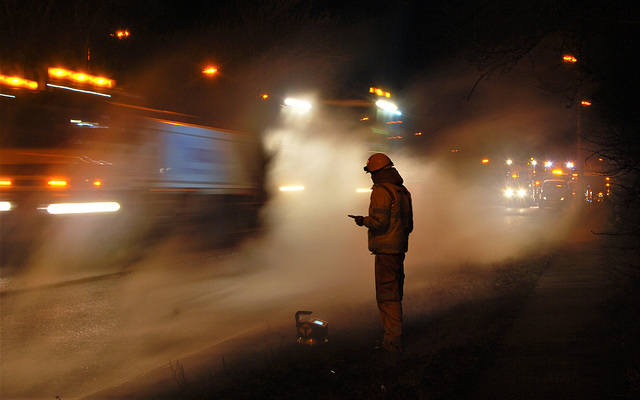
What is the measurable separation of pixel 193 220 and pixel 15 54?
7786mm

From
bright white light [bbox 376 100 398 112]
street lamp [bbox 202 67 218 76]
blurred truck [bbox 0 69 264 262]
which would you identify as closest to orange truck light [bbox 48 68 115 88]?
blurred truck [bbox 0 69 264 262]

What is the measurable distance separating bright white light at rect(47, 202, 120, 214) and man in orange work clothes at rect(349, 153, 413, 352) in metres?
6.17

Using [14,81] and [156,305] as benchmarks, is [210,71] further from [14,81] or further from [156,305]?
[156,305]

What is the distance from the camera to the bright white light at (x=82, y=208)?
31.5 feet

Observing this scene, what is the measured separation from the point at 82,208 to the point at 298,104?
21.0 feet

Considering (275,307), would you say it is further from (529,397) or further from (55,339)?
(529,397)

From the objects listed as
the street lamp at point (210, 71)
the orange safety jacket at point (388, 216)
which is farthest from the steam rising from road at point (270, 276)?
the street lamp at point (210, 71)

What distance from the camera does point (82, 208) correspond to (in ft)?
32.3

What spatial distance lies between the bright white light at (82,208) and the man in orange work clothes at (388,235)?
6170mm

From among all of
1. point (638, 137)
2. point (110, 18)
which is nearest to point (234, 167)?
point (638, 137)

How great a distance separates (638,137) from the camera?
750cm

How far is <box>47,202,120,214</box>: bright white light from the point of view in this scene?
9609mm

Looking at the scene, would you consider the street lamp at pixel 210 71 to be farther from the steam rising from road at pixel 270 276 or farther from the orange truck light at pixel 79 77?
the orange truck light at pixel 79 77

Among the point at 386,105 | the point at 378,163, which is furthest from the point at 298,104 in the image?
the point at 378,163
